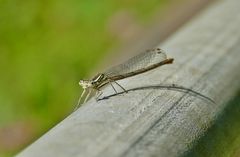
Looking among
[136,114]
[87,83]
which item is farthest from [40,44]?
[136,114]

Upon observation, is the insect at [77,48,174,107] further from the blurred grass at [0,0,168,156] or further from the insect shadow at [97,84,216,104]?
the blurred grass at [0,0,168,156]

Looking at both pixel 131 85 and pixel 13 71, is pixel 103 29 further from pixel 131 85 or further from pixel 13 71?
pixel 131 85

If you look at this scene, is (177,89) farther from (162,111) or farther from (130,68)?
(130,68)

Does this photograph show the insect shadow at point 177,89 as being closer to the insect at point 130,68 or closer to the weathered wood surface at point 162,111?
the weathered wood surface at point 162,111

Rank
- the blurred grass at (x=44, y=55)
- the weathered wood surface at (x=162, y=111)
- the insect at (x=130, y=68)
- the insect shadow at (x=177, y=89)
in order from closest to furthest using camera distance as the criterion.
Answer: the weathered wood surface at (x=162, y=111) → the insect shadow at (x=177, y=89) → the insect at (x=130, y=68) → the blurred grass at (x=44, y=55)

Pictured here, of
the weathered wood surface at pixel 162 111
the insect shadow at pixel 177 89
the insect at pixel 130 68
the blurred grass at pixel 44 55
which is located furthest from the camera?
the blurred grass at pixel 44 55

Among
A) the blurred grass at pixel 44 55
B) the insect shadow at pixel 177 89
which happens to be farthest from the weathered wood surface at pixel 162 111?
the blurred grass at pixel 44 55

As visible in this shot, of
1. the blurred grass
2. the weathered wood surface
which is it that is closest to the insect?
the weathered wood surface
